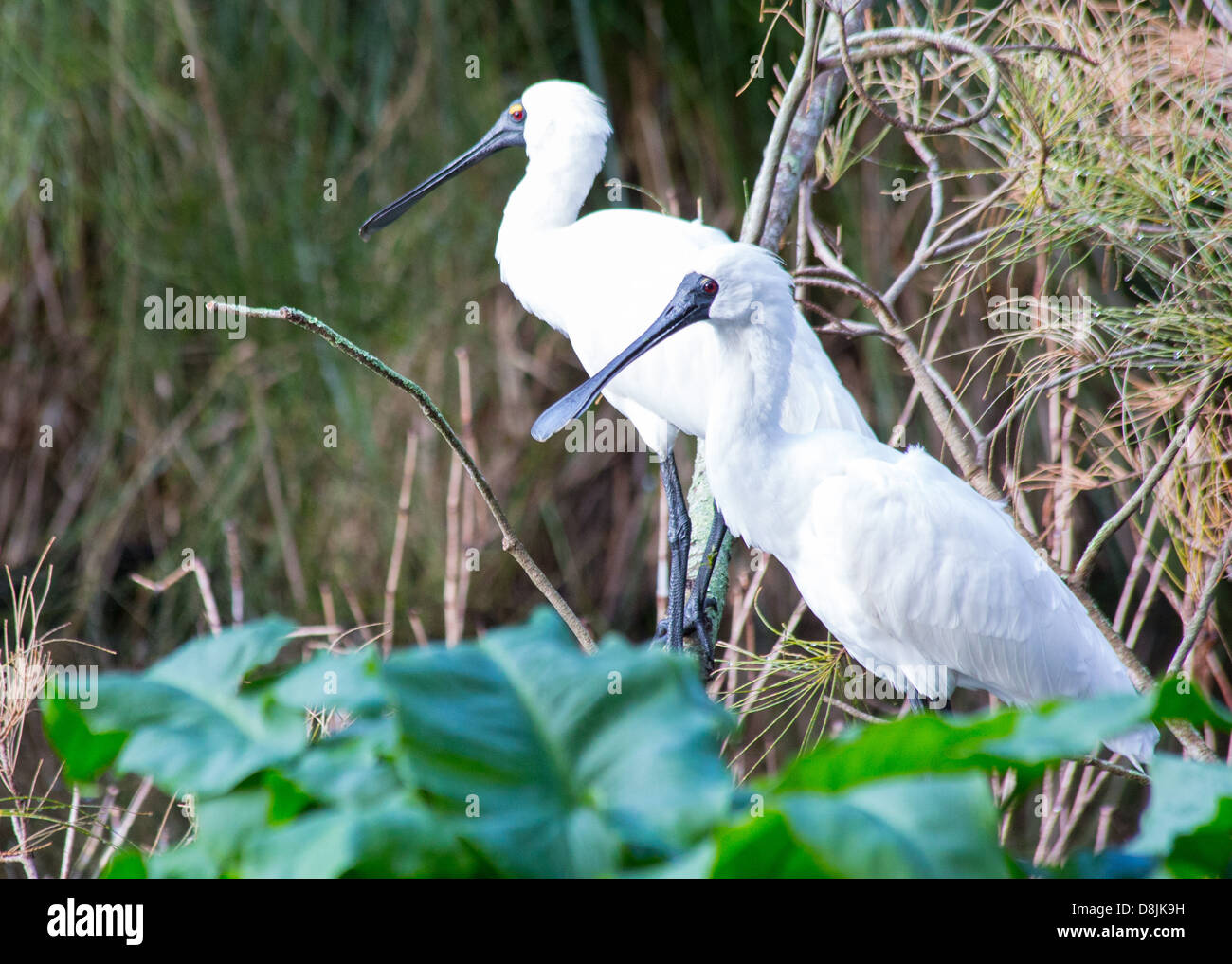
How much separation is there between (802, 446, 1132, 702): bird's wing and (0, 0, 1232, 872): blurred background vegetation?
5.66 ft

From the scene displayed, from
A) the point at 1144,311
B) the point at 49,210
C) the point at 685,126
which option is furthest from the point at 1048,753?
the point at 49,210

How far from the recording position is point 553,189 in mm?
2910

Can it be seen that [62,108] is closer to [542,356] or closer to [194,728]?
[542,356]

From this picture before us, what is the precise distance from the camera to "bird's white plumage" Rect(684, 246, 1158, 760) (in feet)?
6.75

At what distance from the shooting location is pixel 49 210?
14.3ft

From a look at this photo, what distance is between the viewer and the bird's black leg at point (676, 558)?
7.72ft

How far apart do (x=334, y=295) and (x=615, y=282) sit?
1.89m

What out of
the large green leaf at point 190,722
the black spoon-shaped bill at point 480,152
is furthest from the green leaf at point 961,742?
the black spoon-shaped bill at point 480,152

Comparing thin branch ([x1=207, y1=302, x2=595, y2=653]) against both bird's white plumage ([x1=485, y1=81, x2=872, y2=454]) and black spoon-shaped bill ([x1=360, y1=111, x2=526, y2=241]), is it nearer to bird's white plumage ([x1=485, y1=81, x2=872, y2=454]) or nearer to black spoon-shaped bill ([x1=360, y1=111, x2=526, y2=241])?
bird's white plumage ([x1=485, y1=81, x2=872, y2=454])

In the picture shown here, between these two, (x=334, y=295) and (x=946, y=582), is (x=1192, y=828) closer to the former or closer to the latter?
(x=946, y=582)

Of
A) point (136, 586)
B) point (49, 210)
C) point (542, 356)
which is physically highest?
point (49, 210)

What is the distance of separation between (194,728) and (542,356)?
3522 millimetres

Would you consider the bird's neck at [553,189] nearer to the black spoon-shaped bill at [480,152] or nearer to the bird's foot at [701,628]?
the black spoon-shaped bill at [480,152]

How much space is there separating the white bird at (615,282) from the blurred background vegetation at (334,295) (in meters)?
1.14
